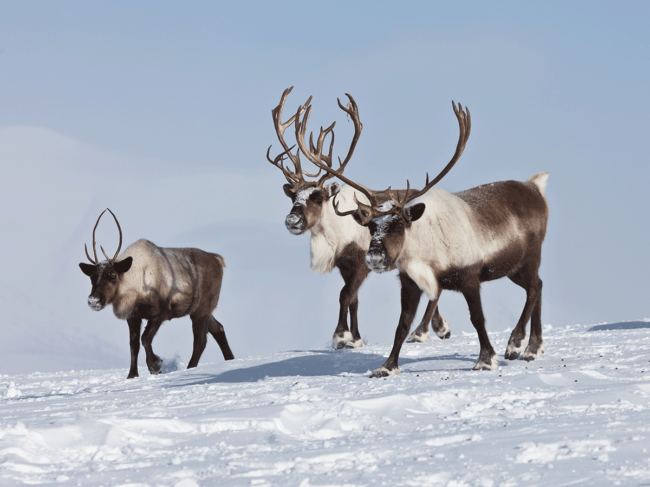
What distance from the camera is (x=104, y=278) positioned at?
9953 millimetres

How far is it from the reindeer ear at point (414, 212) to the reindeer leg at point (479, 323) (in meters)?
0.89

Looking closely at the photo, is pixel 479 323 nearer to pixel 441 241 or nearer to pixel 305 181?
pixel 441 241

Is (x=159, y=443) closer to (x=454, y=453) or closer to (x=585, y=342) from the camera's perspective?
(x=454, y=453)

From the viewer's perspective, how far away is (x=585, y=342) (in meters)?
9.61

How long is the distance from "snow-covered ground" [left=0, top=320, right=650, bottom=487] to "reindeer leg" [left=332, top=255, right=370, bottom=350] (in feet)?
6.99

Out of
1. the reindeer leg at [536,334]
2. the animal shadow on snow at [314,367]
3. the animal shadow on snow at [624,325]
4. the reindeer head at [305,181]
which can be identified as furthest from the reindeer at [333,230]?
the animal shadow on snow at [624,325]

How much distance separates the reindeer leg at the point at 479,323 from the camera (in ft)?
23.3

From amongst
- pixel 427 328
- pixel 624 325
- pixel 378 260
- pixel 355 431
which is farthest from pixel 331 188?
pixel 624 325

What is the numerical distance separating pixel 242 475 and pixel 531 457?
148 centimetres

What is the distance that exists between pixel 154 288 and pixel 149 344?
80 cm

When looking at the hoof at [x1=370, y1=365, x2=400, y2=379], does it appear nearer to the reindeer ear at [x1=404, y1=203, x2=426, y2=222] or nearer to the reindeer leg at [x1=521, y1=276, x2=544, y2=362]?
the reindeer ear at [x1=404, y1=203, x2=426, y2=222]

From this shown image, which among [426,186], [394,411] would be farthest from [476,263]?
[394,411]

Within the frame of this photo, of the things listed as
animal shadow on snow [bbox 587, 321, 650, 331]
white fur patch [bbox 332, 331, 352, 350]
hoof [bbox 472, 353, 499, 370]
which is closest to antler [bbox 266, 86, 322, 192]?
white fur patch [bbox 332, 331, 352, 350]

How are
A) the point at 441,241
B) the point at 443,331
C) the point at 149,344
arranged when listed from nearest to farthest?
1. the point at 441,241
2. the point at 149,344
3. the point at 443,331
